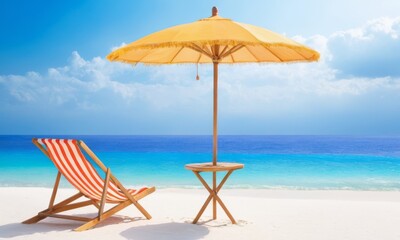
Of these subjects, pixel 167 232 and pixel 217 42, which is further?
pixel 167 232

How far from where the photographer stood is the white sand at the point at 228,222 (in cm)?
445

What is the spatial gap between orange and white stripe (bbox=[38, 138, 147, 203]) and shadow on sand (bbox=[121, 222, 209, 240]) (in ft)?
1.25

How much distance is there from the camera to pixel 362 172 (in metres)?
18.3

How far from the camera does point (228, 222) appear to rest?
16.5 feet

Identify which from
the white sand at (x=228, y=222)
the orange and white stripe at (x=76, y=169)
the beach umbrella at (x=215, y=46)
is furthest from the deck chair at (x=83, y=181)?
the beach umbrella at (x=215, y=46)

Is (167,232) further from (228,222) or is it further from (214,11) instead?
(214,11)

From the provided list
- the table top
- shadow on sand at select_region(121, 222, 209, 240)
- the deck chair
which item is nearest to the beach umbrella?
the table top

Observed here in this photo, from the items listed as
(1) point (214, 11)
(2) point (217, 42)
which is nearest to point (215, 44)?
(1) point (214, 11)

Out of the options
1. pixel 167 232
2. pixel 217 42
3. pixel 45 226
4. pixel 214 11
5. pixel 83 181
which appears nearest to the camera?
pixel 217 42

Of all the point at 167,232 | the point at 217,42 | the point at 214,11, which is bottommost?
the point at 167,232

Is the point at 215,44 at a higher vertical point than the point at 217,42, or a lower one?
higher

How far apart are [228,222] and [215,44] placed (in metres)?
1.69

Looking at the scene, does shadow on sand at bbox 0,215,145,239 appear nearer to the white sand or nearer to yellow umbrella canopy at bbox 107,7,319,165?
the white sand

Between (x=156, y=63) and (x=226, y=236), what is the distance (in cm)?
211
